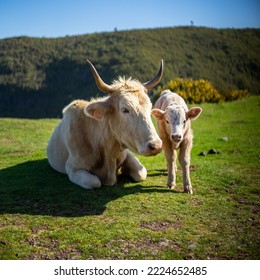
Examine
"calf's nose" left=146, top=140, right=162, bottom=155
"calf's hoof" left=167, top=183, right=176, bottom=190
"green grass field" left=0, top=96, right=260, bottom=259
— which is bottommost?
"green grass field" left=0, top=96, right=260, bottom=259

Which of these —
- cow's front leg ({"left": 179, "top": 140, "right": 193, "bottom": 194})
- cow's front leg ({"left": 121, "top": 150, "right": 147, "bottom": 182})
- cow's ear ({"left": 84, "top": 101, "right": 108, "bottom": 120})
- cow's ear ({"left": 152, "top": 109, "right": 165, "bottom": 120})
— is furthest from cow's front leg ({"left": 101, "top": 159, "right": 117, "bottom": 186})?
cow's front leg ({"left": 179, "top": 140, "right": 193, "bottom": 194})

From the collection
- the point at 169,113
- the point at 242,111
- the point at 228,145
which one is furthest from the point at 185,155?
the point at 242,111

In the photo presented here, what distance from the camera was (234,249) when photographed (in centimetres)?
418

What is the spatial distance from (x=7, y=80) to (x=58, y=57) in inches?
536

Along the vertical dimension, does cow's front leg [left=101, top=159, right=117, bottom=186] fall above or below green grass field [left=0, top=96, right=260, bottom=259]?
above

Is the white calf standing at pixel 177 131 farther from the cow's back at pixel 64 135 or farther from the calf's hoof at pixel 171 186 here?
the cow's back at pixel 64 135

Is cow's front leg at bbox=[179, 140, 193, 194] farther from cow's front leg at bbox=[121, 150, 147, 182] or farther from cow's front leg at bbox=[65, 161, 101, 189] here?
cow's front leg at bbox=[65, 161, 101, 189]

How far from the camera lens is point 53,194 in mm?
6258

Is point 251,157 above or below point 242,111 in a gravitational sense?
below

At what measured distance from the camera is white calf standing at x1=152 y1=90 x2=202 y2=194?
6.02m

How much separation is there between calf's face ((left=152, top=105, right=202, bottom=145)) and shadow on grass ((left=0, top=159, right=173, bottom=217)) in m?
1.07

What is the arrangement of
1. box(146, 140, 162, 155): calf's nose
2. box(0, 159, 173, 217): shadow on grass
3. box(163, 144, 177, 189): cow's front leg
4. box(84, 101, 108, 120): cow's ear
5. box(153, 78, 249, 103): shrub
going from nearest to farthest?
1. box(146, 140, 162, 155): calf's nose
2. box(0, 159, 173, 217): shadow on grass
3. box(84, 101, 108, 120): cow's ear
4. box(163, 144, 177, 189): cow's front leg
5. box(153, 78, 249, 103): shrub

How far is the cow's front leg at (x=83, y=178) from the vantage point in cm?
633

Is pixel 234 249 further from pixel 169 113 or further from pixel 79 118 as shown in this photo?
pixel 79 118
